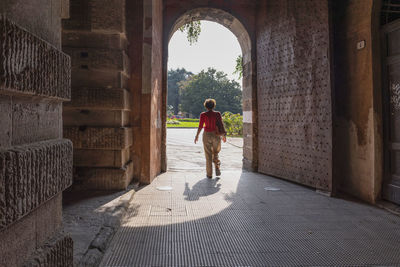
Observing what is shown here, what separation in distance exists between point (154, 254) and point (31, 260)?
135 cm

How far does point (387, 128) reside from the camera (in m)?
4.32

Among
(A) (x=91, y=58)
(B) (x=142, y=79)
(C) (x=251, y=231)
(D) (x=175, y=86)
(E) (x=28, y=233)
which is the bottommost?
(C) (x=251, y=231)

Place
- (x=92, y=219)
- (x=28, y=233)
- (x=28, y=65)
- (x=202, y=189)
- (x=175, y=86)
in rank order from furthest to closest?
(x=175, y=86) < (x=202, y=189) < (x=92, y=219) < (x=28, y=233) < (x=28, y=65)

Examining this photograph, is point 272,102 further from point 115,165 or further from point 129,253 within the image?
point 129,253

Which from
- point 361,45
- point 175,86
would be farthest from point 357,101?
point 175,86

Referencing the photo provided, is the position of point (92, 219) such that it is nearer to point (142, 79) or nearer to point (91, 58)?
point (91, 58)

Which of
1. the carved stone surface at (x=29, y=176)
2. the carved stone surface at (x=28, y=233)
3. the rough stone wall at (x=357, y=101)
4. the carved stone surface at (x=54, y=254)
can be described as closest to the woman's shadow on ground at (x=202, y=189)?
the rough stone wall at (x=357, y=101)

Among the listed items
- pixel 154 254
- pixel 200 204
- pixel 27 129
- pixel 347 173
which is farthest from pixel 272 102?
pixel 27 129

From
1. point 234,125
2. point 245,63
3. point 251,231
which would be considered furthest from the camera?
point 234,125

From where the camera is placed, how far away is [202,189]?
520 centimetres

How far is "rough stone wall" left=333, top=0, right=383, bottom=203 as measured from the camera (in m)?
4.35

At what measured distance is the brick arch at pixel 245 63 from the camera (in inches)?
279

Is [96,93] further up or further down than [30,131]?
further up

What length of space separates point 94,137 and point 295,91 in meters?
3.92
